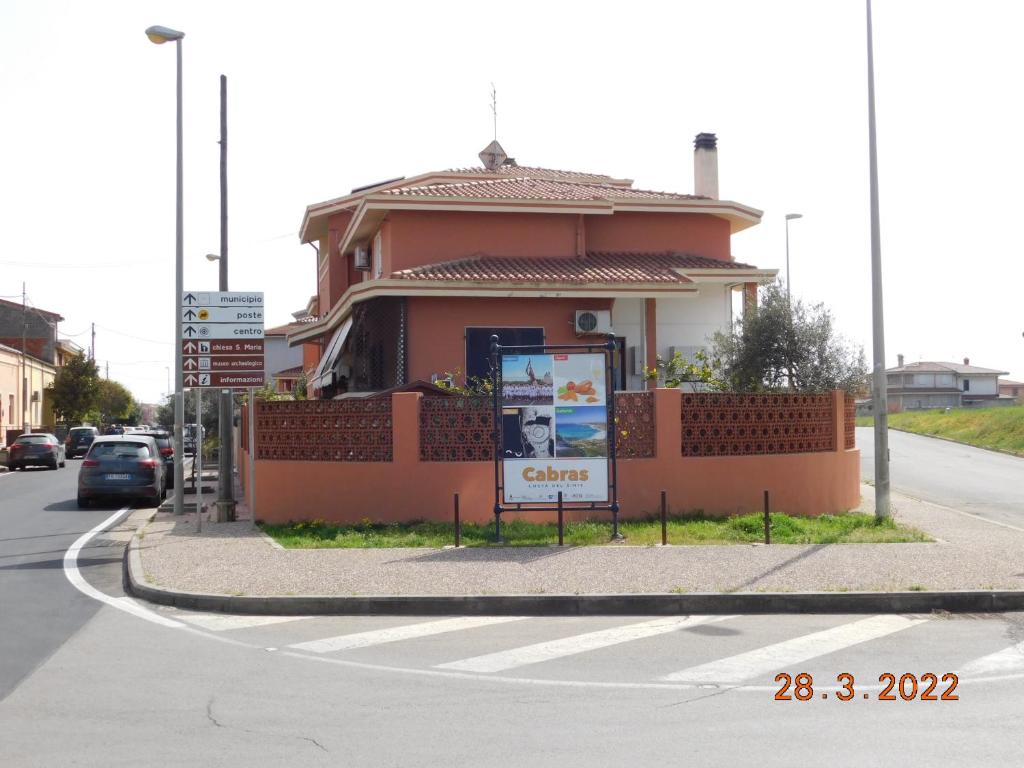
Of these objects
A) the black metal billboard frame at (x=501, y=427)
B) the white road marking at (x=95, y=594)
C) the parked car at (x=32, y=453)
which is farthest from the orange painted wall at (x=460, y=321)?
the parked car at (x=32, y=453)

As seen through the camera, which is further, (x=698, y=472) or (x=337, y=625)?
(x=698, y=472)

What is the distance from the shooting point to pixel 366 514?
16.3 metres

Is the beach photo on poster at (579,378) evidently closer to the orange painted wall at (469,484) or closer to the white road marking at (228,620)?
the orange painted wall at (469,484)

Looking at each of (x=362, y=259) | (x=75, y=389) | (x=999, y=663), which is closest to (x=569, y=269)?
(x=362, y=259)

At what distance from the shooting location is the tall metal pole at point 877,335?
1622 centimetres

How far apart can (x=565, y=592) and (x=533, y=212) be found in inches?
550

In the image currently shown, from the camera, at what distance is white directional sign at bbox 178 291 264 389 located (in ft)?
54.3

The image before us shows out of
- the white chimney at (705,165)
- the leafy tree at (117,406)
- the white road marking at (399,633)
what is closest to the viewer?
the white road marking at (399,633)

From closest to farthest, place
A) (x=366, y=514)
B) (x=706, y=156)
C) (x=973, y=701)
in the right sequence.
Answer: (x=973, y=701) < (x=366, y=514) < (x=706, y=156)

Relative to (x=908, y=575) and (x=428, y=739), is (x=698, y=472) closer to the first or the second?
(x=908, y=575)

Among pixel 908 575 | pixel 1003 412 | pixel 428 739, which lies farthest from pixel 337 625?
pixel 1003 412

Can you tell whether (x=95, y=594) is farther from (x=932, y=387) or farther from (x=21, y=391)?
(x=932, y=387)

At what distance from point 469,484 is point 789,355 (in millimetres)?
7673

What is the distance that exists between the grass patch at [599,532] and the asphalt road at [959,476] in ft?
17.3
